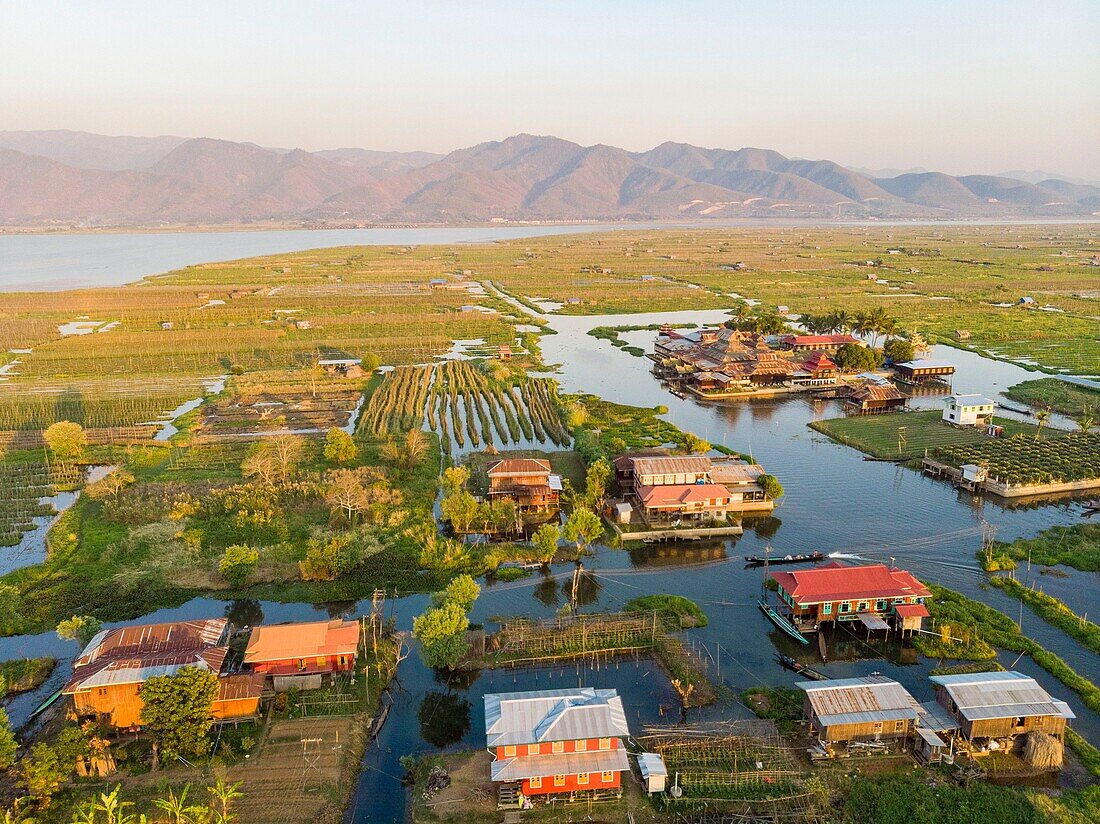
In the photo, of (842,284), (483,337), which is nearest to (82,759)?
(483,337)

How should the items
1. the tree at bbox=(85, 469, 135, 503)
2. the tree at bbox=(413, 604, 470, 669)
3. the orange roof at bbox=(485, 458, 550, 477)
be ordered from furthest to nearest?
the tree at bbox=(85, 469, 135, 503)
the orange roof at bbox=(485, 458, 550, 477)
the tree at bbox=(413, 604, 470, 669)

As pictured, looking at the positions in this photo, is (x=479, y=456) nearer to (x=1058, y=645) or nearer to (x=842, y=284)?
(x=1058, y=645)

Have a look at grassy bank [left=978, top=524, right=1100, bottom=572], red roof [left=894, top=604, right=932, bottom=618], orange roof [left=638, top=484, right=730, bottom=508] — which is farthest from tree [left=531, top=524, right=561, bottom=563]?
grassy bank [left=978, top=524, right=1100, bottom=572]

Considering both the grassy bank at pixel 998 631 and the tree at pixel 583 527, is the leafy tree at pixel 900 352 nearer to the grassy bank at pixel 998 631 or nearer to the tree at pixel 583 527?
the grassy bank at pixel 998 631

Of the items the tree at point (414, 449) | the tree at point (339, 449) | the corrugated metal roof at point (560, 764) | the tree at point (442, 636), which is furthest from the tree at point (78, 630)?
the tree at point (414, 449)

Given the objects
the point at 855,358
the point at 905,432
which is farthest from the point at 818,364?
the point at 905,432

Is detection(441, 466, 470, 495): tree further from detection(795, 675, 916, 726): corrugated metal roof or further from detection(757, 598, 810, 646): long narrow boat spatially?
detection(795, 675, 916, 726): corrugated metal roof
